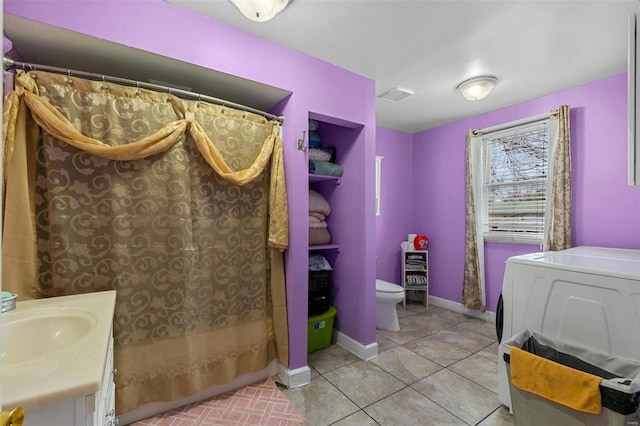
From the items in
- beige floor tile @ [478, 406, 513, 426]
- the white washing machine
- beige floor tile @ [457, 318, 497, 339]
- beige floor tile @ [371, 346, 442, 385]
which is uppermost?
the white washing machine

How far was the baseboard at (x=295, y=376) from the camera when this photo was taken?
208 cm

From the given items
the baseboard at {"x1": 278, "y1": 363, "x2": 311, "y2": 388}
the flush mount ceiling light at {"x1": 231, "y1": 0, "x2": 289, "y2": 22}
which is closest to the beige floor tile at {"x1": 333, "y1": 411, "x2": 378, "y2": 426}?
the baseboard at {"x1": 278, "y1": 363, "x2": 311, "y2": 388}

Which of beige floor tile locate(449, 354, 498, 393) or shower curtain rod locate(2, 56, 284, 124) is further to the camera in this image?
beige floor tile locate(449, 354, 498, 393)

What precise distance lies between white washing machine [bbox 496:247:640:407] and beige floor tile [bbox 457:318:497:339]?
1182 mm

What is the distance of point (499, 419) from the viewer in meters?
1.79

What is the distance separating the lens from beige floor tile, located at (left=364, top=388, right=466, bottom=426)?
177 cm

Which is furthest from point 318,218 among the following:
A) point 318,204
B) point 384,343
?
point 384,343

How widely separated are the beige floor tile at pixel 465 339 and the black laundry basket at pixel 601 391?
3.58ft

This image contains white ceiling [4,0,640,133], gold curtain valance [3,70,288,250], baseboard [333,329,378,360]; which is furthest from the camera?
baseboard [333,329,378,360]

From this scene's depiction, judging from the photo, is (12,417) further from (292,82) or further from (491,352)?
(491,352)

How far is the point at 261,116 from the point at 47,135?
119 centimetres

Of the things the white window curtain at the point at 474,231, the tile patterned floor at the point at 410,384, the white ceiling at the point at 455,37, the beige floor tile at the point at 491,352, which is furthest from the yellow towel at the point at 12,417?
the white window curtain at the point at 474,231

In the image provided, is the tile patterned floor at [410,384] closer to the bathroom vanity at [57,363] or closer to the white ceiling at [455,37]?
the bathroom vanity at [57,363]

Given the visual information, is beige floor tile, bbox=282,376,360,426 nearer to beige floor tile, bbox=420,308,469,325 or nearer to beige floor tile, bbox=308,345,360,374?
beige floor tile, bbox=308,345,360,374
